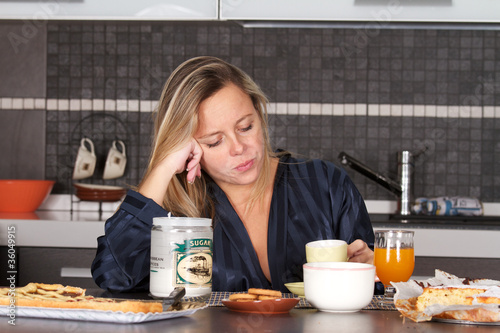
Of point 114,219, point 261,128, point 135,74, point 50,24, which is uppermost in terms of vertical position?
point 50,24

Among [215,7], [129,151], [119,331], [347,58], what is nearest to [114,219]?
[119,331]

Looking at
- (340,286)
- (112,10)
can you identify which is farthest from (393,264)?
(112,10)

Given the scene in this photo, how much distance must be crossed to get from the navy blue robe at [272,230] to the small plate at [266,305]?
0.43 metres

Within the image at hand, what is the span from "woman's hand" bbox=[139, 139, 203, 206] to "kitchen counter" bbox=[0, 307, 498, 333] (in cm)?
48

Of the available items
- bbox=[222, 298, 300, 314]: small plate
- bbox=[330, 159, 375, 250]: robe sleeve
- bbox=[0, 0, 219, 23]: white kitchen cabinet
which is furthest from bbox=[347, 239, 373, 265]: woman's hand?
bbox=[0, 0, 219, 23]: white kitchen cabinet

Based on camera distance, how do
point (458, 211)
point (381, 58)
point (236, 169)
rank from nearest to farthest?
point (236, 169)
point (458, 211)
point (381, 58)

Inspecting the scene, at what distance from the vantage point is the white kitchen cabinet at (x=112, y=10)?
208 centimetres

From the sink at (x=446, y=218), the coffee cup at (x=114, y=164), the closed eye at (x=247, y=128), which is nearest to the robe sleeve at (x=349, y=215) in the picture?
the closed eye at (x=247, y=128)

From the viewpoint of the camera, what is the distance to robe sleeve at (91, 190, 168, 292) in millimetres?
1313

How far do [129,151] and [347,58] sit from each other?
1.09 m

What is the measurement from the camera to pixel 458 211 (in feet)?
8.46

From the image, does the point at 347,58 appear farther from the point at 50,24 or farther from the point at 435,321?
the point at 435,321

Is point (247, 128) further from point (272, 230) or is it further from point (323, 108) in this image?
point (323, 108)

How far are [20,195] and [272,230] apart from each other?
4.67ft
